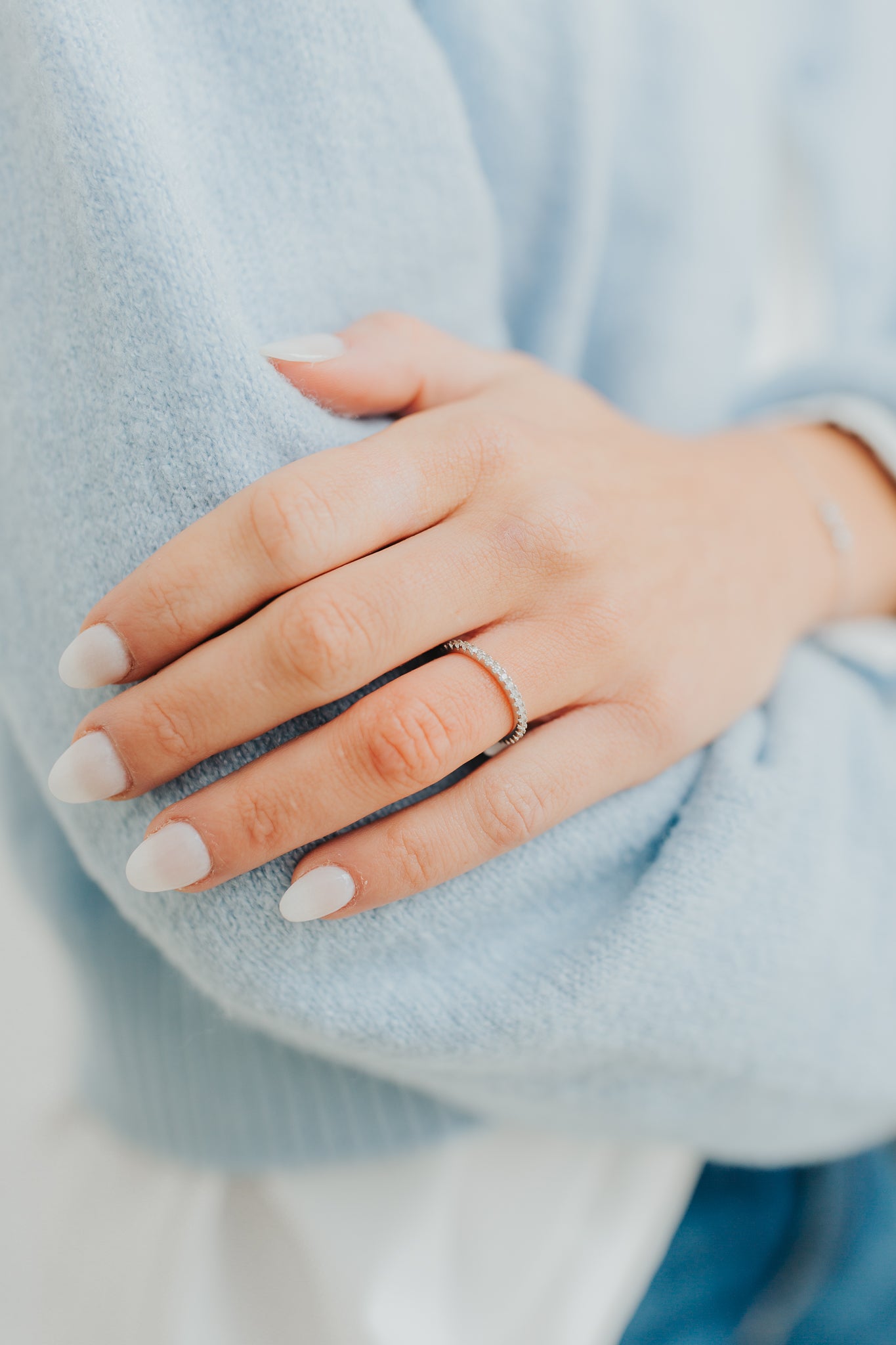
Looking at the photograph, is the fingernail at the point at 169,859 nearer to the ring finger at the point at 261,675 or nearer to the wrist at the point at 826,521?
the ring finger at the point at 261,675

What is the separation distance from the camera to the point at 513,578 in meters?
0.41

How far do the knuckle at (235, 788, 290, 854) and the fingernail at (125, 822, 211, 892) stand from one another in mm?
19

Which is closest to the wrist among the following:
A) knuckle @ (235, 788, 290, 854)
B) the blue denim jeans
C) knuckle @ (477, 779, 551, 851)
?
→ knuckle @ (477, 779, 551, 851)

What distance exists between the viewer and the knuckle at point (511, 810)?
41 centimetres

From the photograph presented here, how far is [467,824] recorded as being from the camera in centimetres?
40

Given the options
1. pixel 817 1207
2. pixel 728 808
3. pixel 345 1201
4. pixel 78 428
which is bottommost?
pixel 817 1207

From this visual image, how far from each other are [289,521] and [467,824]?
15 centimetres

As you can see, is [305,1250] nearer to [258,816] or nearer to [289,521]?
[258,816]

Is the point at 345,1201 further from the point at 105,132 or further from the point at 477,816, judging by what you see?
the point at 105,132

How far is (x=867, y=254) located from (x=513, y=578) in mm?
631

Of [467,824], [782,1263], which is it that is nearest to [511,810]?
[467,824]

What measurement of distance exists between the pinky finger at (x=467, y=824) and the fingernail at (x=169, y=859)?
4cm

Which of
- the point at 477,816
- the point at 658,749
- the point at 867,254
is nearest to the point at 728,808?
the point at 658,749

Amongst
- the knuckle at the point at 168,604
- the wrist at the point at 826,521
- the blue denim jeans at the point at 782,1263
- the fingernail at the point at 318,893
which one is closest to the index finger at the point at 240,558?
the knuckle at the point at 168,604
